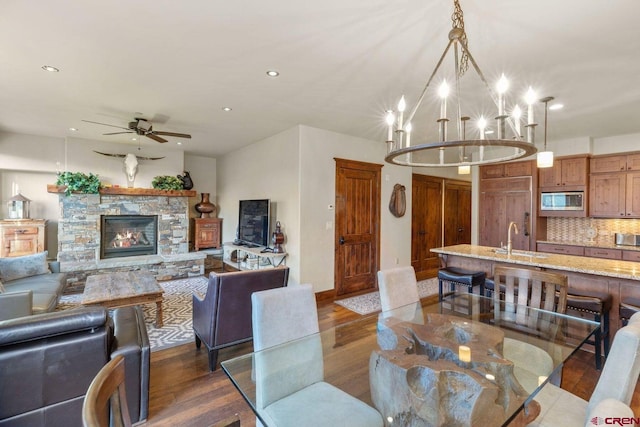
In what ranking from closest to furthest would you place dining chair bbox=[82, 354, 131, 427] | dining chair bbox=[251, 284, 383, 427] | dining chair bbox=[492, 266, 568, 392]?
dining chair bbox=[82, 354, 131, 427], dining chair bbox=[251, 284, 383, 427], dining chair bbox=[492, 266, 568, 392]

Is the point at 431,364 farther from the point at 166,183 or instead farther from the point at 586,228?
the point at 166,183

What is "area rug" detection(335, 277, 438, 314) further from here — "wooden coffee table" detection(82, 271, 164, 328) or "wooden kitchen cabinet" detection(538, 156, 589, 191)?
"wooden kitchen cabinet" detection(538, 156, 589, 191)

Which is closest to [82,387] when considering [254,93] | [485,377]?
[485,377]

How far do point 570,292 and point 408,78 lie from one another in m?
2.68

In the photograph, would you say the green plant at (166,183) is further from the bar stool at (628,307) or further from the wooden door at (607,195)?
the wooden door at (607,195)

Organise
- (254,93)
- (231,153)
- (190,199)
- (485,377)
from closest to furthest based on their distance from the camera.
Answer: (485,377) → (254,93) → (231,153) → (190,199)

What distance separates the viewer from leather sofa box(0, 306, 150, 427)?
1551 millimetres

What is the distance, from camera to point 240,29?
2174 millimetres

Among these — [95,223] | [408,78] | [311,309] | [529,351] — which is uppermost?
[408,78]

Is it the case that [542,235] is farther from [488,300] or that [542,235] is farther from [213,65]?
[213,65]

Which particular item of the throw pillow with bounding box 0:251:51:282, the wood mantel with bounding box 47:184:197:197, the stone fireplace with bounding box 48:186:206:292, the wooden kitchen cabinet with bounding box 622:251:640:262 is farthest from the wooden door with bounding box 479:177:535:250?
the throw pillow with bounding box 0:251:51:282

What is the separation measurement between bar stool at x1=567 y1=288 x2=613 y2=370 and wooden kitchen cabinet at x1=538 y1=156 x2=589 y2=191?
121 inches

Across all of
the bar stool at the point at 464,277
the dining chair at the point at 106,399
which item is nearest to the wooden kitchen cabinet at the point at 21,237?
the dining chair at the point at 106,399

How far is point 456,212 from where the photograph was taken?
25.2ft
